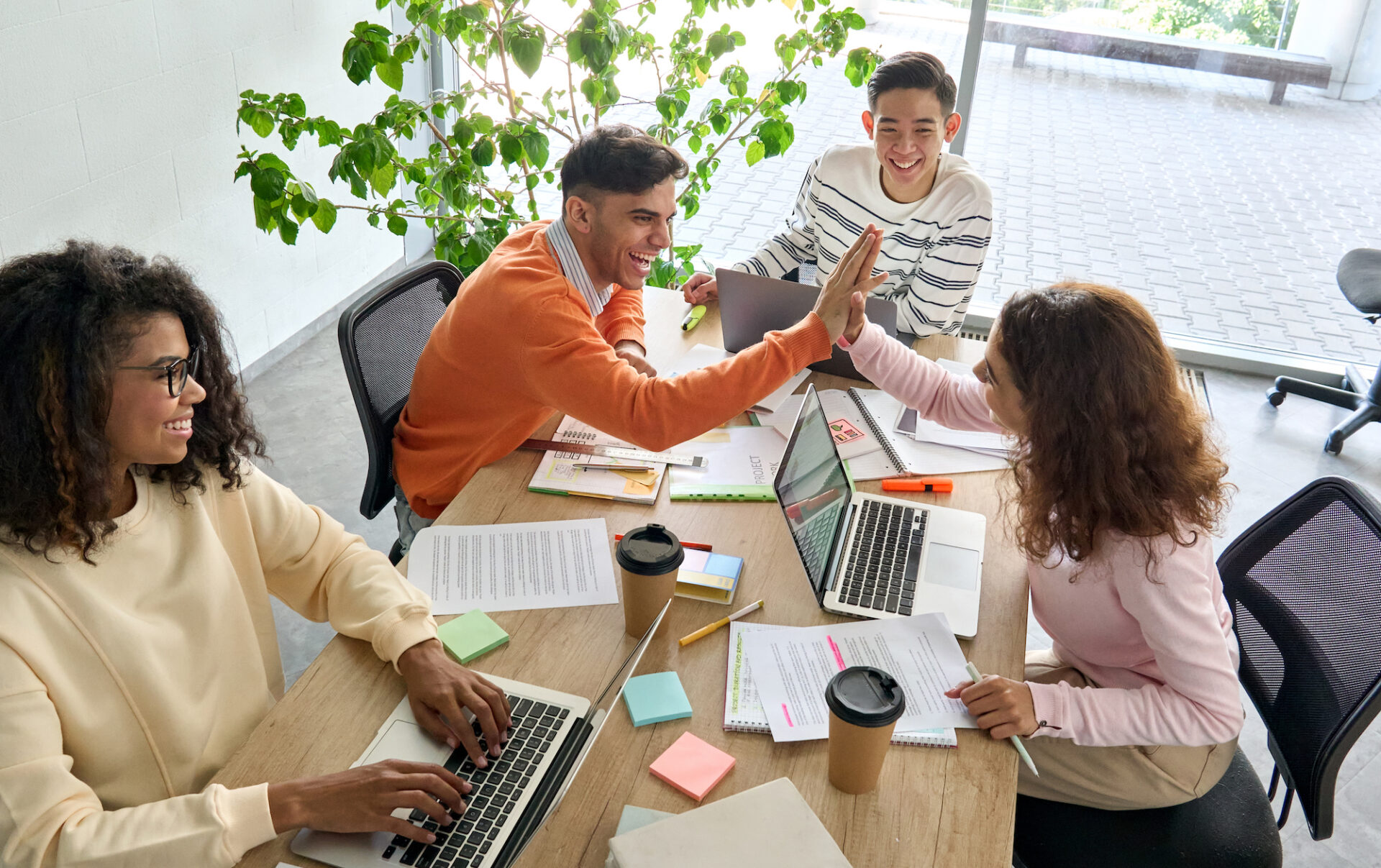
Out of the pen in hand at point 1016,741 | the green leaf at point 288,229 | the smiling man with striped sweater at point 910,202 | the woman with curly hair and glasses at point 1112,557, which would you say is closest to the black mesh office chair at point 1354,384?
the smiling man with striped sweater at point 910,202

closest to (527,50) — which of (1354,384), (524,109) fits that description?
(524,109)

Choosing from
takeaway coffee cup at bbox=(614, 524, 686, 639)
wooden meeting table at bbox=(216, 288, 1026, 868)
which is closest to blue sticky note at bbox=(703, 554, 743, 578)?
wooden meeting table at bbox=(216, 288, 1026, 868)

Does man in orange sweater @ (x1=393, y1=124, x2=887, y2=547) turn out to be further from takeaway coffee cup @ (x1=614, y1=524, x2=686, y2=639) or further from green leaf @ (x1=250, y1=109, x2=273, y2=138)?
green leaf @ (x1=250, y1=109, x2=273, y2=138)

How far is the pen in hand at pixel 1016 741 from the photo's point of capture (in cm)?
125

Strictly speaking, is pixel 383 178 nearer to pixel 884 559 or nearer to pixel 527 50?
pixel 527 50

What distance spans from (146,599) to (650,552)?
0.62 meters

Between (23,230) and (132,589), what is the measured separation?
1.89 meters

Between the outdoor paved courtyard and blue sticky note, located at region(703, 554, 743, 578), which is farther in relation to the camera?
the outdoor paved courtyard

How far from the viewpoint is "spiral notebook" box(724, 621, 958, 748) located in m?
1.27

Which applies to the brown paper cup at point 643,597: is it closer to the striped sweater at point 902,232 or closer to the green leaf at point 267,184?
the striped sweater at point 902,232

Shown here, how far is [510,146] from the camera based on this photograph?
2854mm

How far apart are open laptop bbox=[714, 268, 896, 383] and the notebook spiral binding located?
5cm

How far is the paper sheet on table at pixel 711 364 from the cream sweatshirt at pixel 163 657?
83cm

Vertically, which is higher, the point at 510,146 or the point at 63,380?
the point at 63,380
